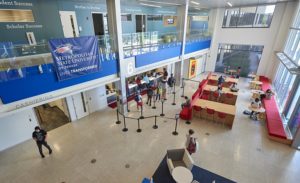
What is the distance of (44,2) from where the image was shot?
7301mm

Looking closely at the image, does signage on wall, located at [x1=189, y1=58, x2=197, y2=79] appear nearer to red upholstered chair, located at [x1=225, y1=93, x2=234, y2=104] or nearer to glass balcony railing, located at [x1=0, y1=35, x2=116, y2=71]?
red upholstered chair, located at [x1=225, y1=93, x2=234, y2=104]

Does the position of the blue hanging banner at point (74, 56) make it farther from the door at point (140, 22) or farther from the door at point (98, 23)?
the door at point (140, 22)

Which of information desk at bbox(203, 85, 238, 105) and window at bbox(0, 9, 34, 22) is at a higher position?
window at bbox(0, 9, 34, 22)

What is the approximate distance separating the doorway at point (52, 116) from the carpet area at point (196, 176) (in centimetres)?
612

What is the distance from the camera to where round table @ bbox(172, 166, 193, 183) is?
4.87 m

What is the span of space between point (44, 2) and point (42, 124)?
634cm

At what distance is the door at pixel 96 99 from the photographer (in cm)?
961

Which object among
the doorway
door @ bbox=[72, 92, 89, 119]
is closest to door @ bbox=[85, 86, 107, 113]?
door @ bbox=[72, 92, 89, 119]

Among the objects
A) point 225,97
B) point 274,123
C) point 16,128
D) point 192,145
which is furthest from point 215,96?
point 16,128

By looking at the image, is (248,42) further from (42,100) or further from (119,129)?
(42,100)

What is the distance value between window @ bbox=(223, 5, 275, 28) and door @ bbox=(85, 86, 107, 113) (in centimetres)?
1392

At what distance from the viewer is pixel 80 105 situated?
924cm

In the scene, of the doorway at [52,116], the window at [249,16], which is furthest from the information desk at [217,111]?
the window at [249,16]

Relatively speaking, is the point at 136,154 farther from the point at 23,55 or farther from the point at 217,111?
the point at 23,55
